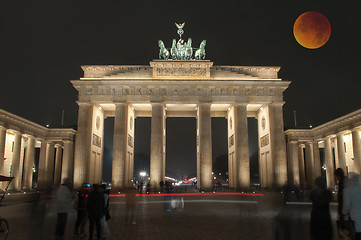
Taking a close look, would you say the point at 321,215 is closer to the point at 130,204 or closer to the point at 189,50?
the point at 130,204

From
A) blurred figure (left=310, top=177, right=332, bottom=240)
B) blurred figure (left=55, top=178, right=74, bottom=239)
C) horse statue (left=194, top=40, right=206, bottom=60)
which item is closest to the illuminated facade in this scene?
horse statue (left=194, top=40, right=206, bottom=60)

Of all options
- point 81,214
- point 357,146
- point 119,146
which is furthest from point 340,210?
point 119,146

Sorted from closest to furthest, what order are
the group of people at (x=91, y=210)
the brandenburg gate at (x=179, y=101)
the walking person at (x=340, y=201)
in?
the walking person at (x=340, y=201)
the group of people at (x=91, y=210)
the brandenburg gate at (x=179, y=101)

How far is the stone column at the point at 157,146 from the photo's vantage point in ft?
142

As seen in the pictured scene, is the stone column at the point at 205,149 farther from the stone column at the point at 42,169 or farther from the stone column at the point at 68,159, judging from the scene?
the stone column at the point at 42,169

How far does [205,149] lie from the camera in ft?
143

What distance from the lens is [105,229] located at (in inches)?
379

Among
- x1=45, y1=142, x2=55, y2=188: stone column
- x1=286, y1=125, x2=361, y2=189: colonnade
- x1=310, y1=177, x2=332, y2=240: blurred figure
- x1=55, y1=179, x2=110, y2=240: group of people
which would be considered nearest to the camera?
x1=310, y1=177, x2=332, y2=240: blurred figure

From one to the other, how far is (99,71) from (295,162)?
3289 cm

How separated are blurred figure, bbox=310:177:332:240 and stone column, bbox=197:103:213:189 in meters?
36.0

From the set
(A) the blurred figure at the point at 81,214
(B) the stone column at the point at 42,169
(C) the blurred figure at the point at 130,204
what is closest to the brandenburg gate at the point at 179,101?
(B) the stone column at the point at 42,169

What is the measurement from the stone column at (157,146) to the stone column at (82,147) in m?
9.18

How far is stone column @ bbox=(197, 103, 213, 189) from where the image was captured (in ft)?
141

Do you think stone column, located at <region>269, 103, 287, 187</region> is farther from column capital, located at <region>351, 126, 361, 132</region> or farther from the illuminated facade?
column capital, located at <region>351, 126, 361, 132</region>
